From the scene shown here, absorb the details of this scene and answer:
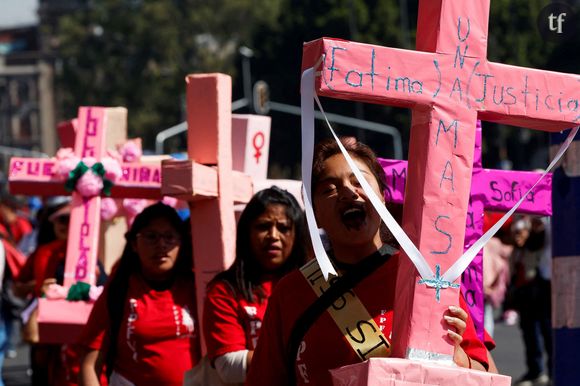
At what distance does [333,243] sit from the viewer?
3.55 m

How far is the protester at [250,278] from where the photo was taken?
197 inches

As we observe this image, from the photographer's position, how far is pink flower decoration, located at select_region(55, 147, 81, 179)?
6770 millimetres

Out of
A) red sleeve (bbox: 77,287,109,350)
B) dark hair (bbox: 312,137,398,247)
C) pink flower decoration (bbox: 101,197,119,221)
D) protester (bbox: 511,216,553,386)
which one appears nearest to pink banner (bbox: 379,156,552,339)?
dark hair (bbox: 312,137,398,247)

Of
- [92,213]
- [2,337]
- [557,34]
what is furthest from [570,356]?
[2,337]

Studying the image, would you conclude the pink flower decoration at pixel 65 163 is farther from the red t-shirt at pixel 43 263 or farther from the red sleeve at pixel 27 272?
the red sleeve at pixel 27 272

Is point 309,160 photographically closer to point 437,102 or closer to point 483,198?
point 437,102

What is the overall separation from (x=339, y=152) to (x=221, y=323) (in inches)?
63.4

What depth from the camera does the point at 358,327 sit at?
3432 millimetres

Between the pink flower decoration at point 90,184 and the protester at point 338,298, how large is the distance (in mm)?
3237

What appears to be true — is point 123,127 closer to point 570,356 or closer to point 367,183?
point 570,356

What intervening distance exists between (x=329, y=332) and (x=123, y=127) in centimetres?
461

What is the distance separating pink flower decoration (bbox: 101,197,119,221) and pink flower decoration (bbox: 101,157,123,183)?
795mm

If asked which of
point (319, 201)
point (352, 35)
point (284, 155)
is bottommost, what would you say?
point (319, 201)

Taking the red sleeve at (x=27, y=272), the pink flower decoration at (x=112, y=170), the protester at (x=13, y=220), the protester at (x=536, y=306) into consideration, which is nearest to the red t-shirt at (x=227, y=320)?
the pink flower decoration at (x=112, y=170)
